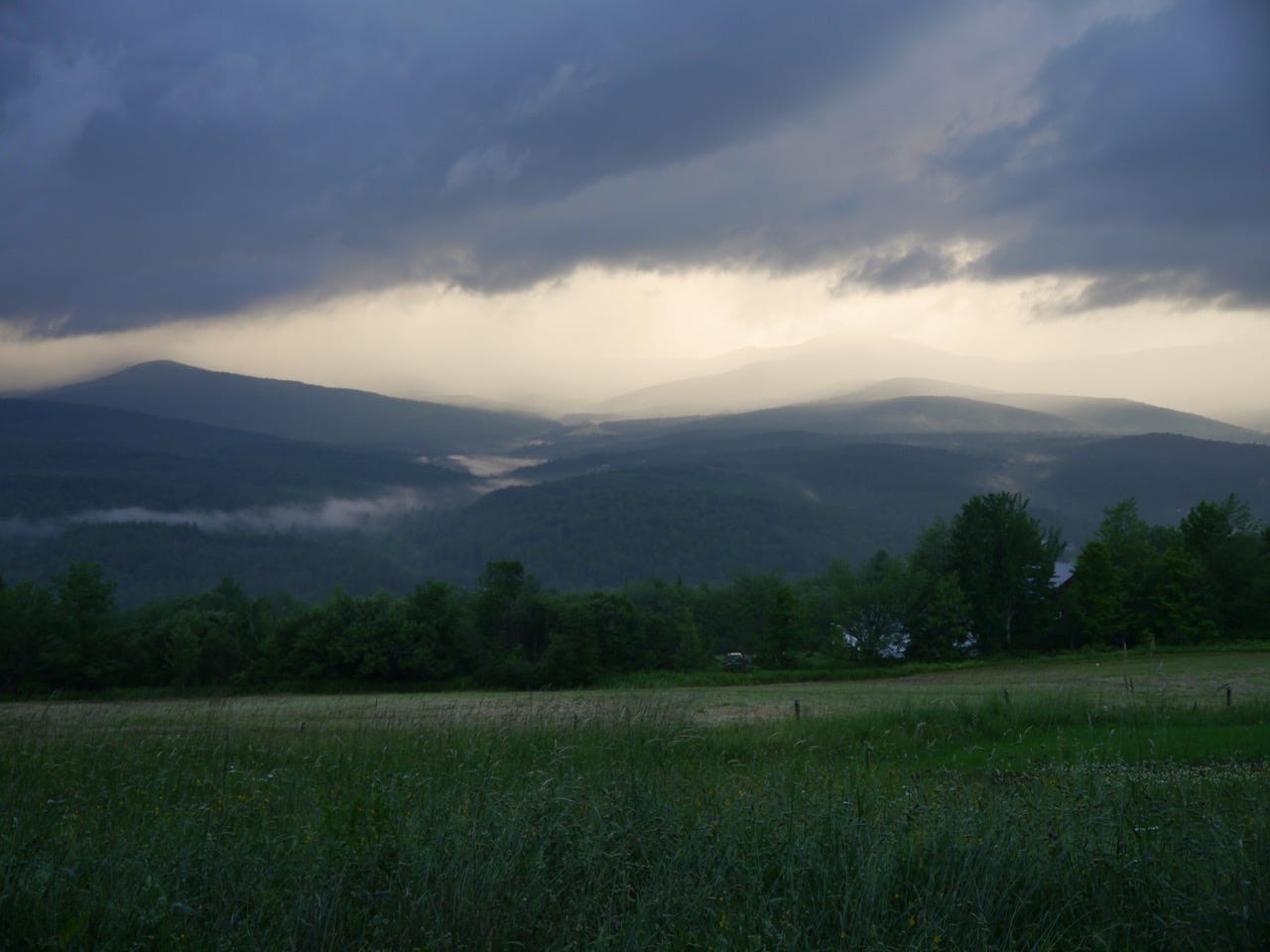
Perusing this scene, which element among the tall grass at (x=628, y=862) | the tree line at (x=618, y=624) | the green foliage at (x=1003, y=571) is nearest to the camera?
the tall grass at (x=628, y=862)

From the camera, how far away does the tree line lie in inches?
1987

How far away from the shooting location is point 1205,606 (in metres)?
56.6

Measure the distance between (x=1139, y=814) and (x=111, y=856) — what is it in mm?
6968

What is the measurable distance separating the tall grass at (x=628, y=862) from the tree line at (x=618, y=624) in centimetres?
4661

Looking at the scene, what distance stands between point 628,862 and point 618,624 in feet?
173

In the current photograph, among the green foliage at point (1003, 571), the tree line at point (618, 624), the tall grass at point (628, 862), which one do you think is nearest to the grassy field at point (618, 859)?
the tall grass at point (628, 862)

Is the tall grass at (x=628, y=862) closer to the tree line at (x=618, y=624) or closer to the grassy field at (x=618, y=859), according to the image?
the grassy field at (x=618, y=859)

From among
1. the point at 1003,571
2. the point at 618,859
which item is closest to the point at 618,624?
the point at 1003,571

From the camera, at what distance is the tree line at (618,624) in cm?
5047

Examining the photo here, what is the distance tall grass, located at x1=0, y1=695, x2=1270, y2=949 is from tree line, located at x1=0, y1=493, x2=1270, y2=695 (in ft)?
153

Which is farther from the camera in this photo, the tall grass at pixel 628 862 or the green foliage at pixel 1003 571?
the green foliage at pixel 1003 571

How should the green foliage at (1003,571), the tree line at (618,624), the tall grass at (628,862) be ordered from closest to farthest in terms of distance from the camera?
the tall grass at (628,862) < the tree line at (618,624) < the green foliage at (1003,571)

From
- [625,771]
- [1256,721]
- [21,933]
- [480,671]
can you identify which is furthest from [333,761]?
[480,671]

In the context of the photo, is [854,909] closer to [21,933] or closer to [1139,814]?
[1139,814]
